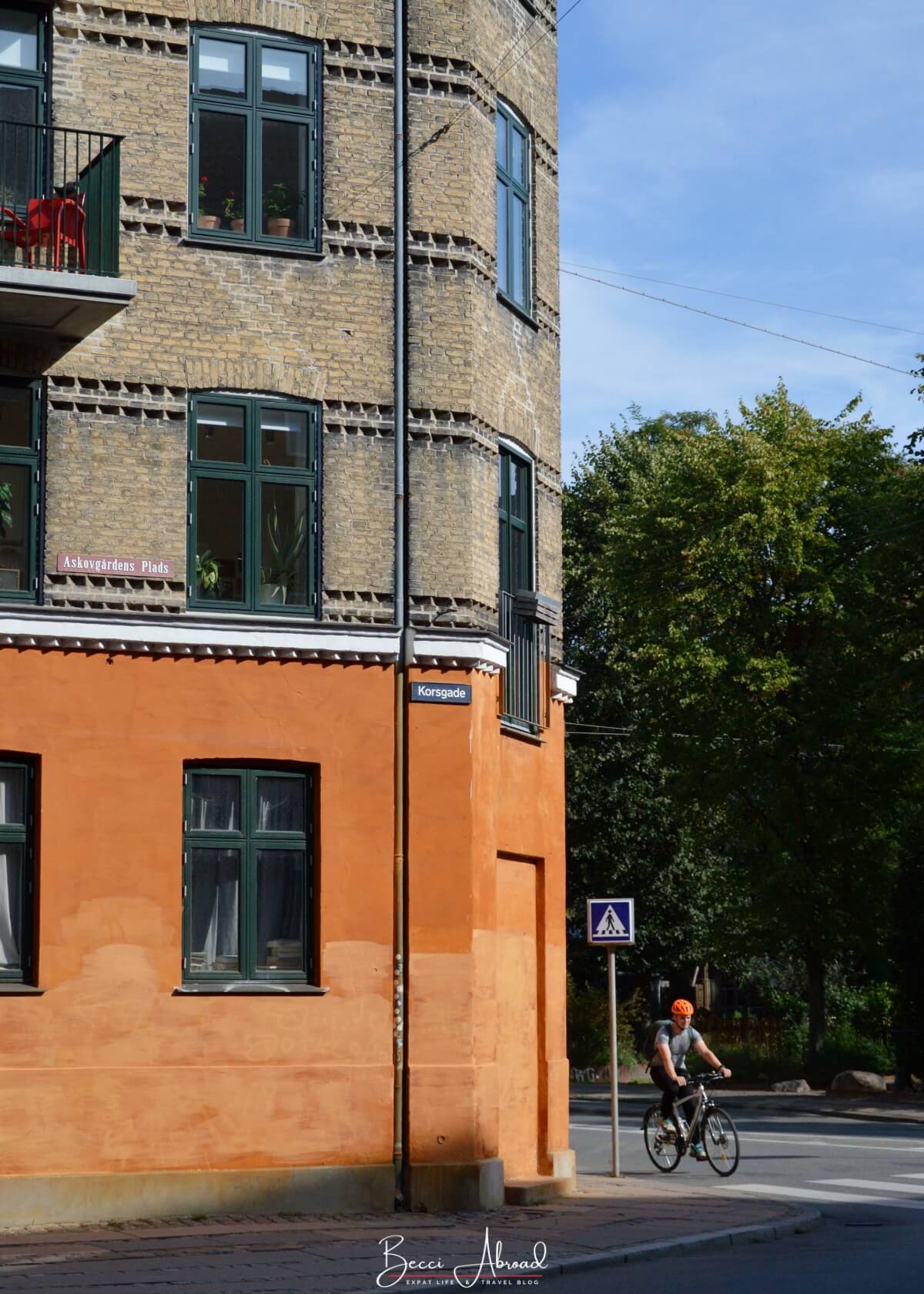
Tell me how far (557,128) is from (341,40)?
378cm

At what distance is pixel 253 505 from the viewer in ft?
56.3

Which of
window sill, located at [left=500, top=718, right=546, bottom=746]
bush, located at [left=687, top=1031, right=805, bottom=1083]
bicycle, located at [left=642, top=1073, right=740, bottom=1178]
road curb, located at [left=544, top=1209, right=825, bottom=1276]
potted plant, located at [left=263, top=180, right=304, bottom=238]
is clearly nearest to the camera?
road curb, located at [left=544, top=1209, right=825, bottom=1276]

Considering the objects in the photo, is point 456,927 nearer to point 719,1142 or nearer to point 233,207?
point 719,1142

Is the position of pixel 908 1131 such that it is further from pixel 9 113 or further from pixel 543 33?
pixel 9 113

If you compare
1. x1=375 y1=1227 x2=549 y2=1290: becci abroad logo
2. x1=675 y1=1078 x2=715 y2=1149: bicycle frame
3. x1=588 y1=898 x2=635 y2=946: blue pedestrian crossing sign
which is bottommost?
x1=375 y1=1227 x2=549 y2=1290: becci abroad logo

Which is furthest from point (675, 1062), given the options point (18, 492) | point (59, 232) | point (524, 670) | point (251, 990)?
point (59, 232)

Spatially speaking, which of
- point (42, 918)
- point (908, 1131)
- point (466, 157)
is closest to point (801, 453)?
point (908, 1131)

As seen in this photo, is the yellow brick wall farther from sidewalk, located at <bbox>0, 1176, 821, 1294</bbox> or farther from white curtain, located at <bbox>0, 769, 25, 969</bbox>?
sidewalk, located at <bbox>0, 1176, 821, 1294</bbox>

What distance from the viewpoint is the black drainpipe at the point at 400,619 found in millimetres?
16547

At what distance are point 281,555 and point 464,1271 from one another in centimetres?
697

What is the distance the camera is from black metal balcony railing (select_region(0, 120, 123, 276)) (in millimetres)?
16203

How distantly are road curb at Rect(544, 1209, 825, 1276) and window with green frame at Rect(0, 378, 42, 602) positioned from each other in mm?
7172

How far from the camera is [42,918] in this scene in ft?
51.8

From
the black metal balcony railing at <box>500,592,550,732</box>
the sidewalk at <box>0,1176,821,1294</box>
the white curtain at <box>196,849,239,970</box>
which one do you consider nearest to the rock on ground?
the black metal balcony railing at <box>500,592,550,732</box>
